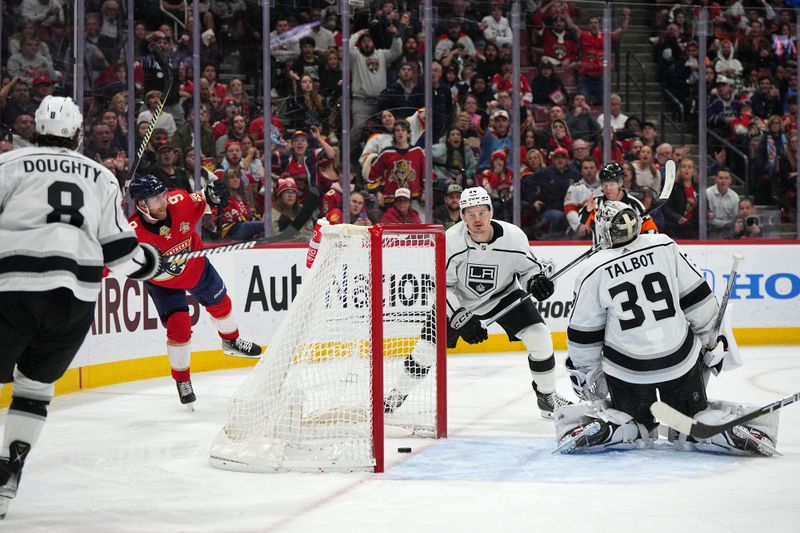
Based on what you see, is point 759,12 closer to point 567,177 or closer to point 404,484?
point 567,177

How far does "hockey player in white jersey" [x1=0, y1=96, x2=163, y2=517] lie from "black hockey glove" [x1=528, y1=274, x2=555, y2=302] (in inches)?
69.7

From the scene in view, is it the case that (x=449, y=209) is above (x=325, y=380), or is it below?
above

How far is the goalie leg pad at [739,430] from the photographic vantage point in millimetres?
3811

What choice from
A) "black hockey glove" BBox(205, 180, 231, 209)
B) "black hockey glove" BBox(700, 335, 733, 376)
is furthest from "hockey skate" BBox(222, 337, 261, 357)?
"black hockey glove" BBox(700, 335, 733, 376)

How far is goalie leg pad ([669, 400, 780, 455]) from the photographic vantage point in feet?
12.5

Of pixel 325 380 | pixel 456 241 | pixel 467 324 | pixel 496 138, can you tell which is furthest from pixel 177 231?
pixel 496 138

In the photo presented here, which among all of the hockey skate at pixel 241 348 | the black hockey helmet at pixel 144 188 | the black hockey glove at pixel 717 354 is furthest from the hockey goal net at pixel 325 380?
the hockey skate at pixel 241 348

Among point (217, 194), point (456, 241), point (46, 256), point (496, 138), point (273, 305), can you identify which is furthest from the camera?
point (496, 138)

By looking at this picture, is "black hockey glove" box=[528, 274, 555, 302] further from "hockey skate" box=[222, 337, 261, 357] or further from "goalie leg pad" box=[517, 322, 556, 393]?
"hockey skate" box=[222, 337, 261, 357]

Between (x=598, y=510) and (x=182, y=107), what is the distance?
15.1ft

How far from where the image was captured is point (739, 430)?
12.5ft

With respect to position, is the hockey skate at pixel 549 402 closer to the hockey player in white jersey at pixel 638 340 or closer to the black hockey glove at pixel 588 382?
the black hockey glove at pixel 588 382

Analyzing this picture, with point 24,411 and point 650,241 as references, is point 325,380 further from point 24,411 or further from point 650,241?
point 650,241

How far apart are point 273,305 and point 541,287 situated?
2907 mm
